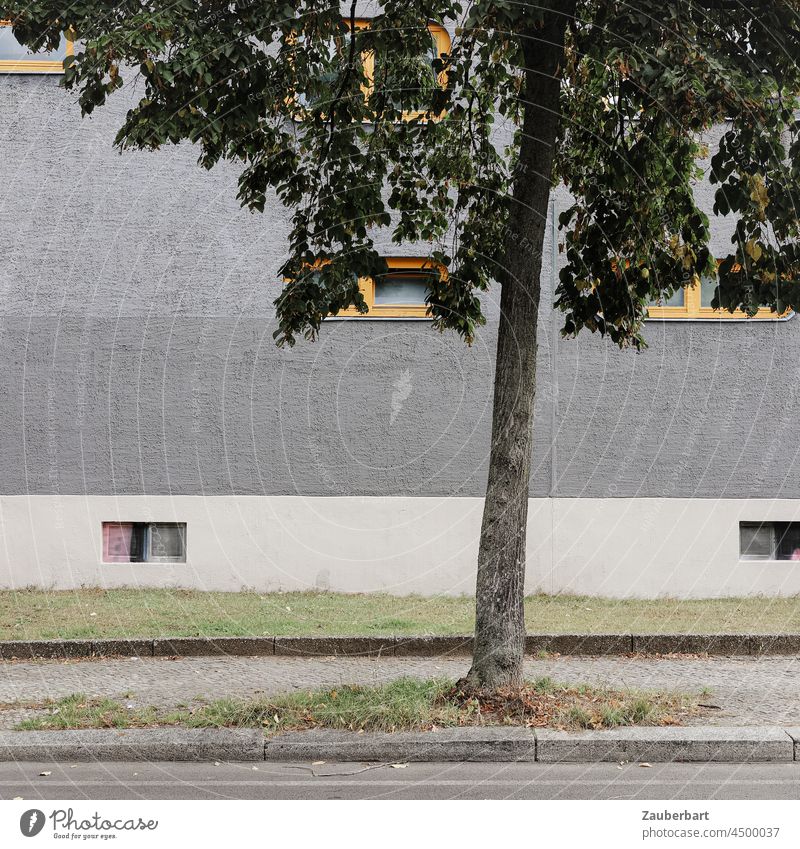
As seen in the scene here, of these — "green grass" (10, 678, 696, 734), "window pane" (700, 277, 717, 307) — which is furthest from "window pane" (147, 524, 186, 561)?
"window pane" (700, 277, 717, 307)

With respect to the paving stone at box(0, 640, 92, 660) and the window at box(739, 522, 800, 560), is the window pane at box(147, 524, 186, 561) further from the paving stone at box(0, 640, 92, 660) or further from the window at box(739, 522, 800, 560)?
the window at box(739, 522, 800, 560)

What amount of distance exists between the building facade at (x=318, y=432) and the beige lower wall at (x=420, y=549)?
0.08 ft

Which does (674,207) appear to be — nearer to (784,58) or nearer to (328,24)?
(784,58)

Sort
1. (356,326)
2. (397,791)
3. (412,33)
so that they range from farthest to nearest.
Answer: (356,326)
(412,33)
(397,791)

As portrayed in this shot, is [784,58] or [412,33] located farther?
[412,33]

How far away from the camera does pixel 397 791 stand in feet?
17.9

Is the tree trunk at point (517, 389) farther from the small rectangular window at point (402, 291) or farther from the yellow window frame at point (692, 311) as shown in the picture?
the yellow window frame at point (692, 311)

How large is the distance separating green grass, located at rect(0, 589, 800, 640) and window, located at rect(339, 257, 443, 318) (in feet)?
11.4

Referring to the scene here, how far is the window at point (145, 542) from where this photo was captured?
12.3m

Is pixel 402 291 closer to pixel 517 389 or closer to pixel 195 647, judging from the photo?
pixel 195 647

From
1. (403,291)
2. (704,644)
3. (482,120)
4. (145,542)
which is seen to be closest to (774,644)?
(704,644)

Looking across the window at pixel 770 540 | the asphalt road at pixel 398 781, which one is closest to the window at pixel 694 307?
the window at pixel 770 540

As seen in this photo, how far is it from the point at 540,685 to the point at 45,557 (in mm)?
7332

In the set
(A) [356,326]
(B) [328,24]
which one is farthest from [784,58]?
(A) [356,326]
